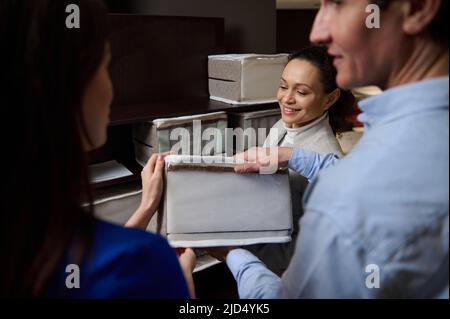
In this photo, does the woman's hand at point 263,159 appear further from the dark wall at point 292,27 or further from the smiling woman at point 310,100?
the dark wall at point 292,27

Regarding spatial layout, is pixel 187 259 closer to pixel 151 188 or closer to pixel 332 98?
pixel 151 188

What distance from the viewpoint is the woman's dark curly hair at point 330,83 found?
4.69 ft

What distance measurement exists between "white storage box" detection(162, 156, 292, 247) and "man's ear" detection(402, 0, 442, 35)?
646 mm

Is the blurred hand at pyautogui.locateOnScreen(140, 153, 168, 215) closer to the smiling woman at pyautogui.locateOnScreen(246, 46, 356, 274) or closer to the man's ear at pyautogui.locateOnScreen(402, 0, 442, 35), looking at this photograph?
the smiling woman at pyautogui.locateOnScreen(246, 46, 356, 274)

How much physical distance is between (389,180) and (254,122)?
1.37 meters

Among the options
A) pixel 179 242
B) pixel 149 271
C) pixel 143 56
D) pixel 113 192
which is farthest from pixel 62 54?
pixel 143 56

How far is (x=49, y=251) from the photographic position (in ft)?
1.67

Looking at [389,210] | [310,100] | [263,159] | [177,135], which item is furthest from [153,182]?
[389,210]

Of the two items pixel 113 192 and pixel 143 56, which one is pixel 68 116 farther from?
pixel 143 56

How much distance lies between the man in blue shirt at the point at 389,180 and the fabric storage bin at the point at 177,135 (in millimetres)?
1089

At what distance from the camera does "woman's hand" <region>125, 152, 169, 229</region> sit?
116 cm

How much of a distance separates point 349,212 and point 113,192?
130 cm

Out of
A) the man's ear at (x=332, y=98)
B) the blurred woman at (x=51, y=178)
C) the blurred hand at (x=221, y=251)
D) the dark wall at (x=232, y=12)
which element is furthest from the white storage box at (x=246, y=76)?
the blurred woman at (x=51, y=178)

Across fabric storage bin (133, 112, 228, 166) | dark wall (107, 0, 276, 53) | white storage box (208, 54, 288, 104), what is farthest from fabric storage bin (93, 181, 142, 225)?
dark wall (107, 0, 276, 53)
